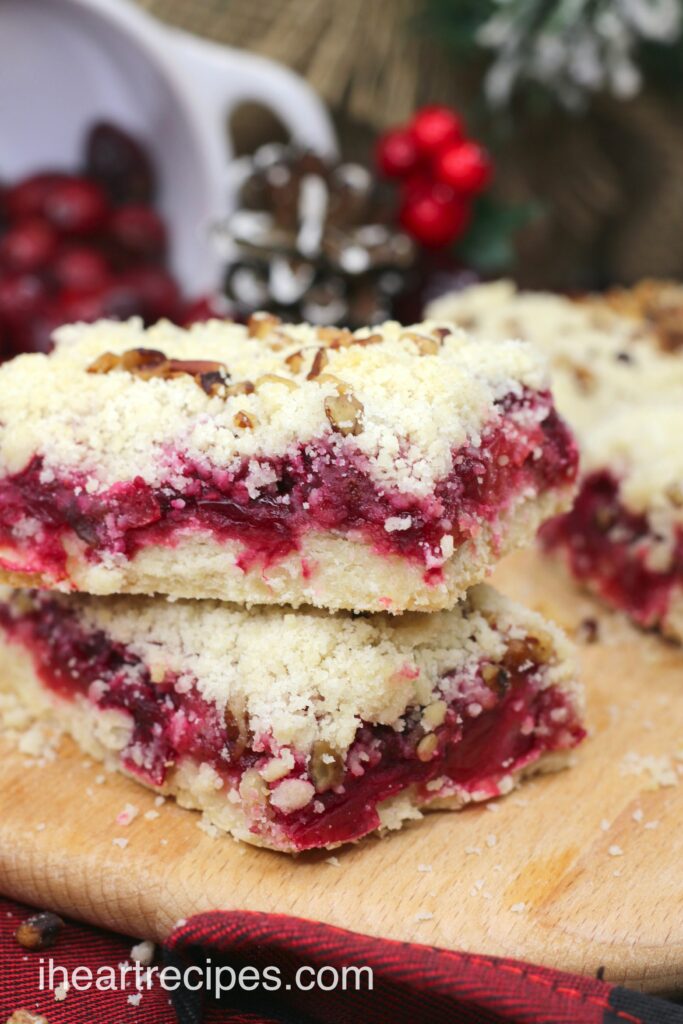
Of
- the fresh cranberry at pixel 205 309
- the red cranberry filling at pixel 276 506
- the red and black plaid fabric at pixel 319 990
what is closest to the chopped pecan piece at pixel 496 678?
the red cranberry filling at pixel 276 506

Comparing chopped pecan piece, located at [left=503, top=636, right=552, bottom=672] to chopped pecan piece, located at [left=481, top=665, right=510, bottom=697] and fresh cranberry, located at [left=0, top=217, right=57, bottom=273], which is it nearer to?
chopped pecan piece, located at [left=481, top=665, right=510, bottom=697]

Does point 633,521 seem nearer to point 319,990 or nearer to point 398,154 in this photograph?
point 319,990

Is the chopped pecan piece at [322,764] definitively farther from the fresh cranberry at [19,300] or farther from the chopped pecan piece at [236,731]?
the fresh cranberry at [19,300]

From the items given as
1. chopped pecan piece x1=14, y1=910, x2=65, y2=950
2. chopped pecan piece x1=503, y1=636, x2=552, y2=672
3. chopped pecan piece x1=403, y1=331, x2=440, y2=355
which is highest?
chopped pecan piece x1=403, y1=331, x2=440, y2=355

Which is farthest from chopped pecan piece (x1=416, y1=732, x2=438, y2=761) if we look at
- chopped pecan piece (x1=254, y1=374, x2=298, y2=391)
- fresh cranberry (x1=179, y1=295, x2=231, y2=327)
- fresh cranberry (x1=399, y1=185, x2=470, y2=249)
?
fresh cranberry (x1=399, y1=185, x2=470, y2=249)

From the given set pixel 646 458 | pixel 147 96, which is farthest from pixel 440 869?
pixel 147 96

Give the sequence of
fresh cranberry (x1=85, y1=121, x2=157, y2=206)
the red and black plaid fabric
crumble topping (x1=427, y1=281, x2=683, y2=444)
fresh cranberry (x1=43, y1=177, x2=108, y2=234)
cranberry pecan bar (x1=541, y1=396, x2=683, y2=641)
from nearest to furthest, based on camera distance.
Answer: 1. the red and black plaid fabric
2. cranberry pecan bar (x1=541, y1=396, x2=683, y2=641)
3. crumble topping (x1=427, y1=281, x2=683, y2=444)
4. fresh cranberry (x1=43, y1=177, x2=108, y2=234)
5. fresh cranberry (x1=85, y1=121, x2=157, y2=206)

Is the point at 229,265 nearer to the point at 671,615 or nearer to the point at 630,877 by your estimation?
the point at 671,615
